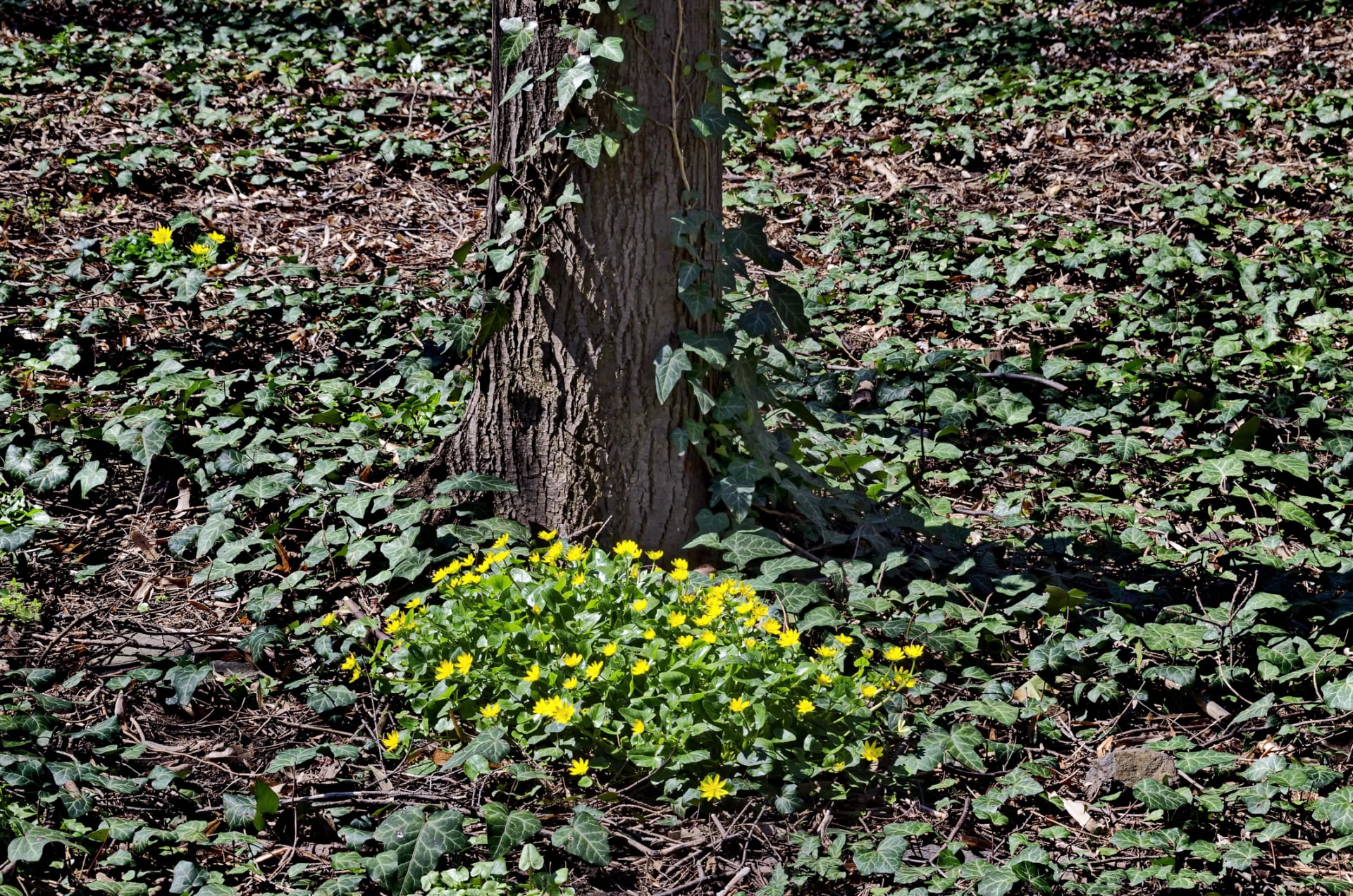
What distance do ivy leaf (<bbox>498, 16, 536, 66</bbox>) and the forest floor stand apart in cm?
65

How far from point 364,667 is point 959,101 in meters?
5.82

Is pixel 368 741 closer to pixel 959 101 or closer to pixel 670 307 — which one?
pixel 670 307

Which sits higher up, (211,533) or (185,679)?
(211,533)

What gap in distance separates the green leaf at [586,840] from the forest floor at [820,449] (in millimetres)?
18

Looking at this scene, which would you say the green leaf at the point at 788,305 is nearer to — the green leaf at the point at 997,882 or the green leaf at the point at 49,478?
the green leaf at the point at 997,882

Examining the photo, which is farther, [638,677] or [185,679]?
[185,679]


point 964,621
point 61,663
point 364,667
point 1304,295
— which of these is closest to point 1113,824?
point 964,621

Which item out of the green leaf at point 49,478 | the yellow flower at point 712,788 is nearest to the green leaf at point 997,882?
the yellow flower at point 712,788

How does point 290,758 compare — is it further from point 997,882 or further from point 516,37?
point 516,37

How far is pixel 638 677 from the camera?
2.79 m

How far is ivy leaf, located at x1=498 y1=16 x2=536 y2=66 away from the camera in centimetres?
312

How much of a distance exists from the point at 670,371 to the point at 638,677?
3.19 ft

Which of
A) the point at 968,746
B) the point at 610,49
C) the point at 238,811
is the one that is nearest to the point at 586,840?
the point at 238,811

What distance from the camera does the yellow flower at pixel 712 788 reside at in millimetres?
2535
